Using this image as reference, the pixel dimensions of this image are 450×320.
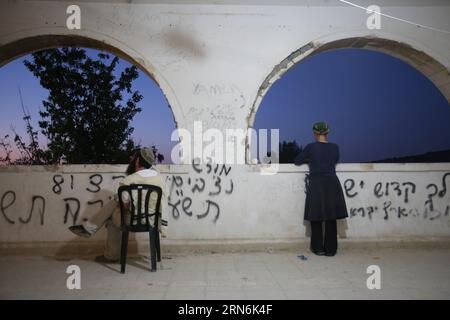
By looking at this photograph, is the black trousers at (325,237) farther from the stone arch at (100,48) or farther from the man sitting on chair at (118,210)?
the stone arch at (100,48)

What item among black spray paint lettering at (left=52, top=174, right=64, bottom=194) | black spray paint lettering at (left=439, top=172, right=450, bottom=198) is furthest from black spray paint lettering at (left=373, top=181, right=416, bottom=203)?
black spray paint lettering at (left=52, top=174, right=64, bottom=194)

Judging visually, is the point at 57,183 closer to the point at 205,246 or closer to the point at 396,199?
the point at 205,246

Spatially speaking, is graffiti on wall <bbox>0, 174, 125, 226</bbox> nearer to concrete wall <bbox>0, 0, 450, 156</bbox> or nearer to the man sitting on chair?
the man sitting on chair

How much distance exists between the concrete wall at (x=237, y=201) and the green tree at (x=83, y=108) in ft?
13.5

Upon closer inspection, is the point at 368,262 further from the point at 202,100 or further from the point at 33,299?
the point at 33,299

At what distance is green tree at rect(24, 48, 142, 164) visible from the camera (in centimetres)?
912

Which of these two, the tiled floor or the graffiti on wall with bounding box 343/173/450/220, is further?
the graffiti on wall with bounding box 343/173/450/220

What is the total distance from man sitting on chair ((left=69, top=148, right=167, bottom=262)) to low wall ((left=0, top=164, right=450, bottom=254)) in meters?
0.66

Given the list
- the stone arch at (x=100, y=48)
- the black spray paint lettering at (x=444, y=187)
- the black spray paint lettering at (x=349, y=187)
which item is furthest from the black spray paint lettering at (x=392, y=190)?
the stone arch at (x=100, y=48)

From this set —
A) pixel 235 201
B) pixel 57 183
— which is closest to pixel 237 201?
pixel 235 201

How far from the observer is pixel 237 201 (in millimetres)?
5141

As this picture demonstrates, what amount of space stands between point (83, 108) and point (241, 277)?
24.7 feet

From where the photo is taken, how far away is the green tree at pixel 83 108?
29.9 feet
